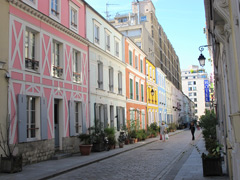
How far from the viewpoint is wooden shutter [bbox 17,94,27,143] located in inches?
460

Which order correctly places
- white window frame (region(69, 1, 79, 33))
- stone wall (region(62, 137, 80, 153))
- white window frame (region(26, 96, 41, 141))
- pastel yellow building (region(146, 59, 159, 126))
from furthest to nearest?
pastel yellow building (region(146, 59, 159, 126)), white window frame (region(69, 1, 79, 33)), stone wall (region(62, 137, 80, 153)), white window frame (region(26, 96, 41, 141))

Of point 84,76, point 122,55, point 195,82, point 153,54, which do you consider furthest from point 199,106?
point 84,76

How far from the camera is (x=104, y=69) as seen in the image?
2172cm

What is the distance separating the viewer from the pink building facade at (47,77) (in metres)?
11.9

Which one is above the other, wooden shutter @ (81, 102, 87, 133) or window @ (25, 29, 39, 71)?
window @ (25, 29, 39, 71)

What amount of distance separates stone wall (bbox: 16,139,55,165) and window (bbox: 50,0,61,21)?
6604mm

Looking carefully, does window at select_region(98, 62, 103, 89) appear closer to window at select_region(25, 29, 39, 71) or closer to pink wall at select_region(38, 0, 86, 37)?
pink wall at select_region(38, 0, 86, 37)

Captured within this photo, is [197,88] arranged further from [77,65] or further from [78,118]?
[78,118]

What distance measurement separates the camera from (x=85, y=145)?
15.9 m

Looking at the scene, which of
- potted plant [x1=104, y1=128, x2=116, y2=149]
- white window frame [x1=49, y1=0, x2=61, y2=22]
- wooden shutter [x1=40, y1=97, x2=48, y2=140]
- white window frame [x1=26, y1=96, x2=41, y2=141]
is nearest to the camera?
white window frame [x1=26, y1=96, x2=41, y2=141]

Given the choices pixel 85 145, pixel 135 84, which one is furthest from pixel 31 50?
pixel 135 84

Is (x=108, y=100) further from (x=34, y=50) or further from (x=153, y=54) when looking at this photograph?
(x=153, y=54)

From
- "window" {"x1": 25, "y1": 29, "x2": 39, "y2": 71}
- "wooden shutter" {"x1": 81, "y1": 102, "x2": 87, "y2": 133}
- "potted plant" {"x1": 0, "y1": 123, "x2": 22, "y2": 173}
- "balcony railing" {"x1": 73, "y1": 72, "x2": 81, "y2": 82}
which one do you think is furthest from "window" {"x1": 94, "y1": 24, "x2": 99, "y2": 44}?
"potted plant" {"x1": 0, "y1": 123, "x2": 22, "y2": 173}

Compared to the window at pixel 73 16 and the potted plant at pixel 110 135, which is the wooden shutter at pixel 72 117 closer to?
the potted plant at pixel 110 135
